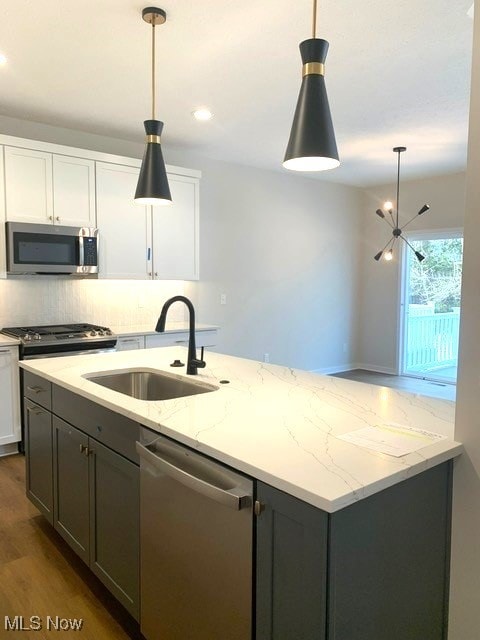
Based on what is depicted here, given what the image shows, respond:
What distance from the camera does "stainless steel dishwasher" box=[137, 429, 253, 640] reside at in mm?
1284

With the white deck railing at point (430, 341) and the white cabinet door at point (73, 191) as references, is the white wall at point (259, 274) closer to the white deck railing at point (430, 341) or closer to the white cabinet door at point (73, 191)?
the white cabinet door at point (73, 191)

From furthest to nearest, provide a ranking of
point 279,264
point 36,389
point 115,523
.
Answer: point 279,264
point 36,389
point 115,523

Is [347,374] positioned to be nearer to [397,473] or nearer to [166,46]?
[166,46]

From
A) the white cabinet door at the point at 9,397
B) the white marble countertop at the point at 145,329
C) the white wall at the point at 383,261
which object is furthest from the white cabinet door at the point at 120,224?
the white wall at the point at 383,261

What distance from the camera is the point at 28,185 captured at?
3777mm

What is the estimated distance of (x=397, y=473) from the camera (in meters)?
1.20

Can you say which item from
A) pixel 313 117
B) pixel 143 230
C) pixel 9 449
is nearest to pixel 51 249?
pixel 143 230

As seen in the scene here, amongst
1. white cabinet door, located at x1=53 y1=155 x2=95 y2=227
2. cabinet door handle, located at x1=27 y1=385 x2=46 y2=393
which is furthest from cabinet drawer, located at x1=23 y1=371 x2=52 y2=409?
white cabinet door, located at x1=53 y1=155 x2=95 y2=227

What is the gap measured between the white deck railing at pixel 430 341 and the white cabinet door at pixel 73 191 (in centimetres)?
475

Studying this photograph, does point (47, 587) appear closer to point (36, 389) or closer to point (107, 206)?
point (36, 389)

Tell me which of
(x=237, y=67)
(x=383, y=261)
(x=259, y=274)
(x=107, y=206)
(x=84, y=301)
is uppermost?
(x=237, y=67)

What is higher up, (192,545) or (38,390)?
(38,390)

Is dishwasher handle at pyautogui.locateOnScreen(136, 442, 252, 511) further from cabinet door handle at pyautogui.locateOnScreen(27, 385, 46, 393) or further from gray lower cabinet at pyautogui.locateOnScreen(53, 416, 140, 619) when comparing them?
cabinet door handle at pyautogui.locateOnScreen(27, 385, 46, 393)

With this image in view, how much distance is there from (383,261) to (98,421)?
5.90 meters
